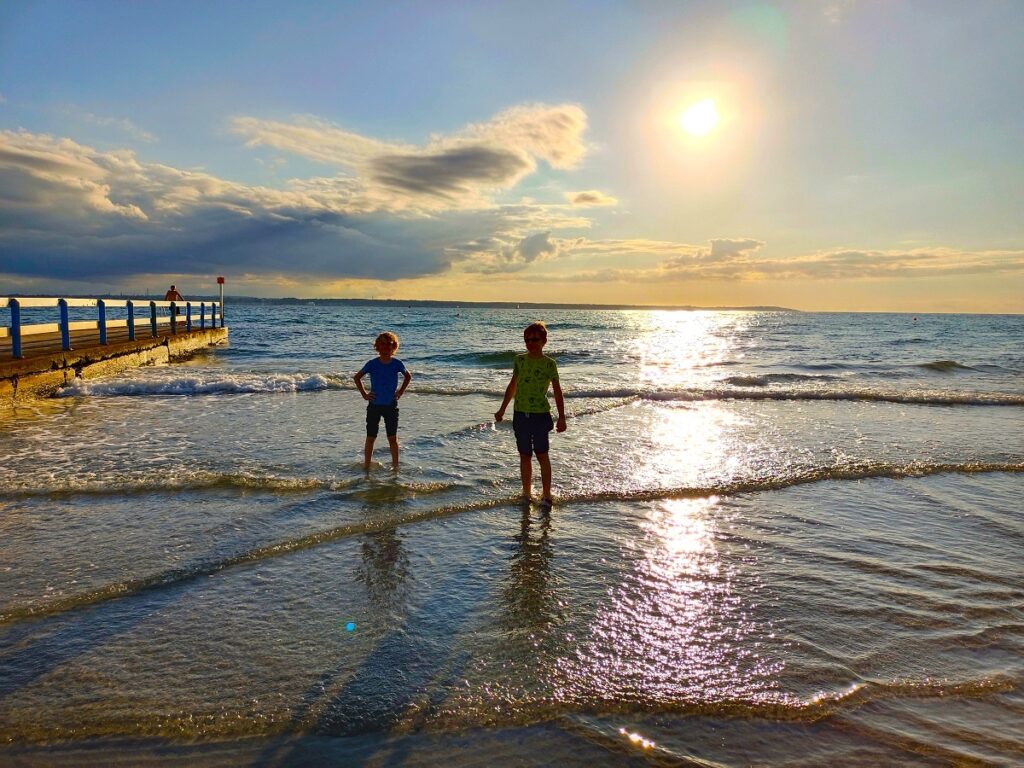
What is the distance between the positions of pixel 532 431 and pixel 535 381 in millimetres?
545

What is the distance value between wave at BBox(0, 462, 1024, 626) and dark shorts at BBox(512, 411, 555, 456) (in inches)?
23.3

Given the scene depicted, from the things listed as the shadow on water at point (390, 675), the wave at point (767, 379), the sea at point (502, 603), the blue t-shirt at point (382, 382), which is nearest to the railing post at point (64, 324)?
the sea at point (502, 603)

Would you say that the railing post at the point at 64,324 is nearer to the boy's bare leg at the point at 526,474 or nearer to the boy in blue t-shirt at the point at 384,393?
the boy in blue t-shirt at the point at 384,393

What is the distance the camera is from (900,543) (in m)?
5.57

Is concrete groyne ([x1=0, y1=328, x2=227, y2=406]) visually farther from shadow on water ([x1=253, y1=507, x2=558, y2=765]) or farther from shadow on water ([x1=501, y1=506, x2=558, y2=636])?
shadow on water ([x1=501, y1=506, x2=558, y2=636])

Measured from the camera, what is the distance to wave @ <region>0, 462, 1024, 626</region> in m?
4.25

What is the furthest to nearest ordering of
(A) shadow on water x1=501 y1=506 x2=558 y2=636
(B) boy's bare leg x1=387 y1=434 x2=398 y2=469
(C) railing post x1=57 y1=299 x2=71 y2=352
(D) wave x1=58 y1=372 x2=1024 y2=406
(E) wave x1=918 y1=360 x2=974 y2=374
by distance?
(E) wave x1=918 y1=360 x2=974 y2=374
(D) wave x1=58 y1=372 x2=1024 y2=406
(C) railing post x1=57 y1=299 x2=71 y2=352
(B) boy's bare leg x1=387 y1=434 x2=398 y2=469
(A) shadow on water x1=501 y1=506 x2=558 y2=636

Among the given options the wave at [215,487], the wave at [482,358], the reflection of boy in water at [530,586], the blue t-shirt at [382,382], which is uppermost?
the blue t-shirt at [382,382]

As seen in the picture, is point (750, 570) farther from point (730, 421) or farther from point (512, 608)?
point (730, 421)

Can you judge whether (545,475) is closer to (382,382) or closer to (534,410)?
(534,410)

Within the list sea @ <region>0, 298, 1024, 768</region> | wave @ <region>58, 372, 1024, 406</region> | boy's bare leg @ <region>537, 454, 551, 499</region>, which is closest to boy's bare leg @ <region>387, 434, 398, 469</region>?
sea @ <region>0, 298, 1024, 768</region>

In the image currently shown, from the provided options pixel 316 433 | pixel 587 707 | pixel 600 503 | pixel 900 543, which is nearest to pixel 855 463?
pixel 900 543

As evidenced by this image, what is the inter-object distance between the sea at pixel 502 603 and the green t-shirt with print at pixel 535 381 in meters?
1.09

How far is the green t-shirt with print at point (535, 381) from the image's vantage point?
6703mm
